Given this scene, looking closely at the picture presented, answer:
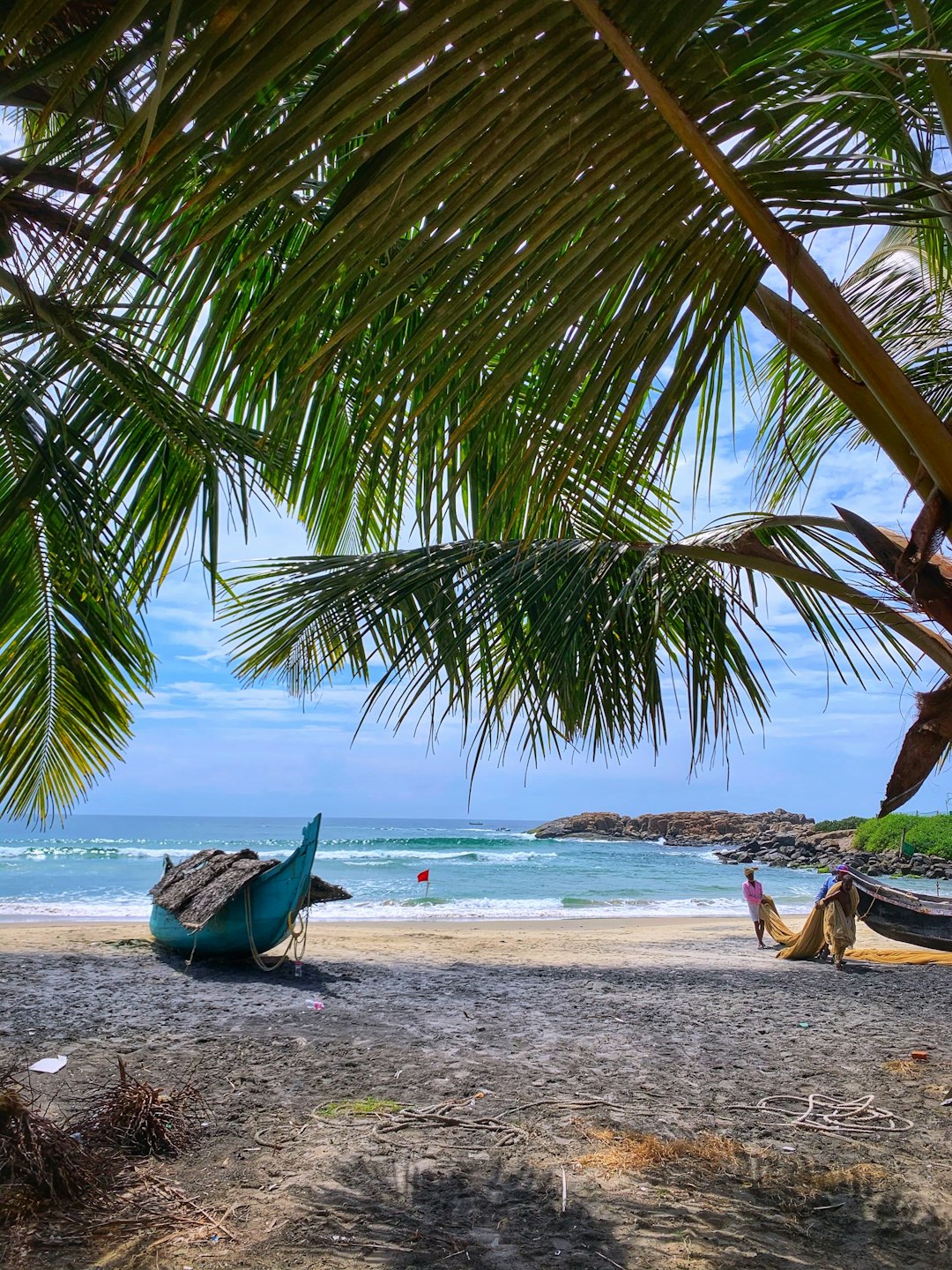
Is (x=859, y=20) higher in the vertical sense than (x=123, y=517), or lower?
higher

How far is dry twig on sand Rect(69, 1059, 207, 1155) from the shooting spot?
4012mm

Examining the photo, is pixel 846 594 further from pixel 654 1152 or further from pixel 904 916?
pixel 904 916

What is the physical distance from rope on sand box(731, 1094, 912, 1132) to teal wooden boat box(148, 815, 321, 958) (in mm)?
5357

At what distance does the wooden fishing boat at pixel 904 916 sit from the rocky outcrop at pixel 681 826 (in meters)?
45.6

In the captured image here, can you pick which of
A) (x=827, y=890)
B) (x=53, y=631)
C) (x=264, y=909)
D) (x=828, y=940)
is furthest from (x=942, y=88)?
(x=828, y=940)

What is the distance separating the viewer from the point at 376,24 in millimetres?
944

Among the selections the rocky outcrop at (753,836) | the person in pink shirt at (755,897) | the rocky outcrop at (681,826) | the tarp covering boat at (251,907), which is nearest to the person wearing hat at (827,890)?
the person in pink shirt at (755,897)

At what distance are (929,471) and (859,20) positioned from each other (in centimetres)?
74

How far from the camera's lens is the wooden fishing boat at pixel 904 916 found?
37.7ft

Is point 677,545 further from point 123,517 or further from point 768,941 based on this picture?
point 768,941


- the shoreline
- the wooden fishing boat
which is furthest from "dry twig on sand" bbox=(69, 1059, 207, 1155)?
the wooden fishing boat

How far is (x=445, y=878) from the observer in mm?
33594

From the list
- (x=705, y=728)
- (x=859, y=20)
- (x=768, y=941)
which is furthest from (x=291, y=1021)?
(x=768, y=941)

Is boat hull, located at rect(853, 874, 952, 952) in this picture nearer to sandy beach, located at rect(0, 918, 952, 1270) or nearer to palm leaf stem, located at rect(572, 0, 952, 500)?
sandy beach, located at rect(0, 918, 952, 1270)
